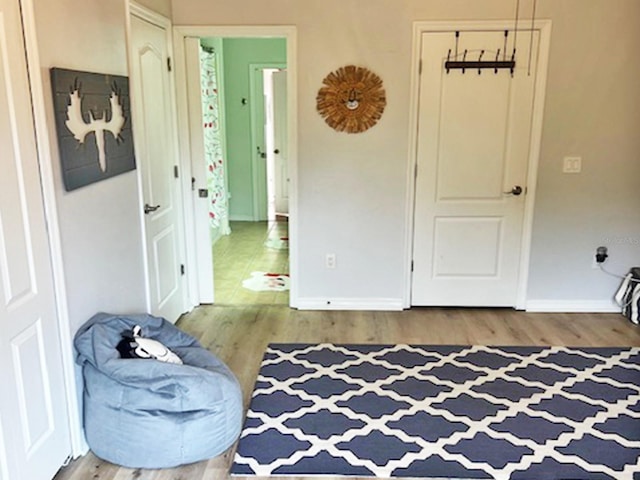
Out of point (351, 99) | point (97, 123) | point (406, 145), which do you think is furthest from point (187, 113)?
point (406, 145)

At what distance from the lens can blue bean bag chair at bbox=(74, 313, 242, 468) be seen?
237cm

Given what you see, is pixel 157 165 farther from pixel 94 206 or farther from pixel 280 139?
pixel 280 139

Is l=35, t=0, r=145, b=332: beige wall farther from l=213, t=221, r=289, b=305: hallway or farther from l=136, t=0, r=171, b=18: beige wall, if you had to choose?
l=213, t=221, r=289, b=305: hallway

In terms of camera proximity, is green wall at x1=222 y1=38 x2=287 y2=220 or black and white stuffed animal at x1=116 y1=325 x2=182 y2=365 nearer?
black and white stuffed animal at x1=116 y1=325 x2=182 y2=365

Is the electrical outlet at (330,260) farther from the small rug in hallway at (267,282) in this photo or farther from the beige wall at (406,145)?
the small rug in hallway at (267,282)

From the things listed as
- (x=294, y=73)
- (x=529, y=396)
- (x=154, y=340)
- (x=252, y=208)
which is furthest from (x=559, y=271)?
(x=252, y=208)

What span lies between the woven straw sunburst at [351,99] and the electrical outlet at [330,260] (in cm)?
95

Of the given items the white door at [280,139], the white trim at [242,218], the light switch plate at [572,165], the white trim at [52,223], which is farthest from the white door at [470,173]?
the white trim at [242,218]

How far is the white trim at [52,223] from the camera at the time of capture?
2062 mm

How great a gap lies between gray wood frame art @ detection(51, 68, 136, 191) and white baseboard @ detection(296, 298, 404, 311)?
182cm

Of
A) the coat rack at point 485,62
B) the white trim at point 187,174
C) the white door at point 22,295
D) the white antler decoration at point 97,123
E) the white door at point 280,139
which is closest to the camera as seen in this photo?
the white door at point 22,295

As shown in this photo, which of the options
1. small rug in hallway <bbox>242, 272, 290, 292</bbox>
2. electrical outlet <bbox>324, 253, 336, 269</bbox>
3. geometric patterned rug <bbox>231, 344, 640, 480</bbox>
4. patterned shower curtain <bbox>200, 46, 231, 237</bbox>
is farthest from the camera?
patterned shower curtain <bbox>200, 46, 231, 237</bbox>

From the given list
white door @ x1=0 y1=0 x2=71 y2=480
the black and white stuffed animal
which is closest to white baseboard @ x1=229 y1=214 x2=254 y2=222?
the black and white stuffed animal

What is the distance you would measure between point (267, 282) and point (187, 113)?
1.73 metres
